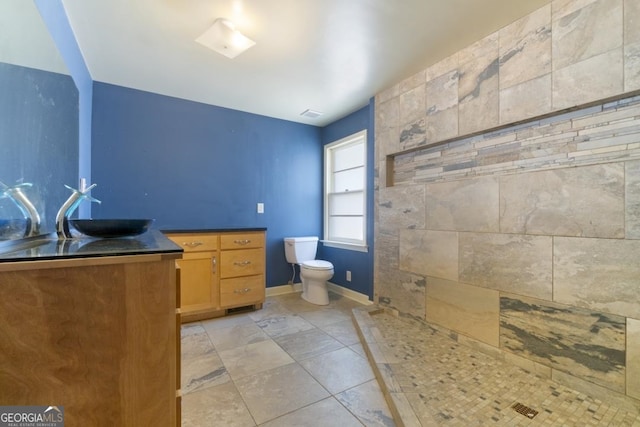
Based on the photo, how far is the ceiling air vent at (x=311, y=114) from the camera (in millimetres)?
3279

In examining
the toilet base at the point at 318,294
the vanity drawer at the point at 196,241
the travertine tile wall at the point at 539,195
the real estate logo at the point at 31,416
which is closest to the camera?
→ the real estate logo at the point at 31,416

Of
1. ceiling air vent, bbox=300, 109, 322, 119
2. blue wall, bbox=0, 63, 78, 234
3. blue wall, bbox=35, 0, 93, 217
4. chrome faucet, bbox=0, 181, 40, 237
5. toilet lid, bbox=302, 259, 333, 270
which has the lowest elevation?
toilet lid, bbox=302, 259, 333, 270

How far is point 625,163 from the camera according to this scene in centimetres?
139

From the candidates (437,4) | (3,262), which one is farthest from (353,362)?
(437,4)

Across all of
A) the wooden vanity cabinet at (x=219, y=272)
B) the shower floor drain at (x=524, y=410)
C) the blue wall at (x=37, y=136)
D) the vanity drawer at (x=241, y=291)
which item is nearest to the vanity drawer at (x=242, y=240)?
the wooden vanity cabinet at (x=219, y=272)

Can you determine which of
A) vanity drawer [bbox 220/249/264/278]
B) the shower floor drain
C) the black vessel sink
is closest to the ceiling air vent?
vanity drawer [bbox 220/249/264/278]

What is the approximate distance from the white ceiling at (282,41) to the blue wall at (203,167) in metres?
0.31

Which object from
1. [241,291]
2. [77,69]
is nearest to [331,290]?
[241,291]

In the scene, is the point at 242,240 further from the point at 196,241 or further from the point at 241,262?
the point at 196,241

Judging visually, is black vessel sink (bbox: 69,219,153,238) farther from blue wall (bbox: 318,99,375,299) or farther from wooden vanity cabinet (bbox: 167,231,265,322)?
blue wall (bbox: 318,99,375,299)

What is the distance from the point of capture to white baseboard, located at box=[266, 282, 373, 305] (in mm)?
3135

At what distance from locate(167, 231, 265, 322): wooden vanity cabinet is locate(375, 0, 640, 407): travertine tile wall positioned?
1.60 meters

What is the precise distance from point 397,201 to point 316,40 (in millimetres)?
1548

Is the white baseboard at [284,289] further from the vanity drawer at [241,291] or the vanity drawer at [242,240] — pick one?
the vanity drawer at [242,240]
